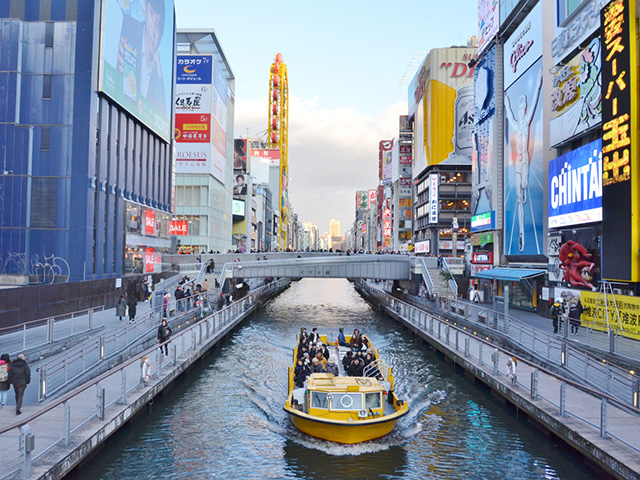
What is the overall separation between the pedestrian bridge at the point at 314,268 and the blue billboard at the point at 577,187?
2025 centimetres

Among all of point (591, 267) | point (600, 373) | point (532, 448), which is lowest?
point (532, 448)

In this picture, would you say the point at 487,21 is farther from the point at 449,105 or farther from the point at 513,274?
the point at 449,105

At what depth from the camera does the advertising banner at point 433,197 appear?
92.9 meters

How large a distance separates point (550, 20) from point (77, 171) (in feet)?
125

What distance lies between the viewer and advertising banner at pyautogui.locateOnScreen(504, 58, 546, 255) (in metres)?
41.7

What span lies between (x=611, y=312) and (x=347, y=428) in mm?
16299

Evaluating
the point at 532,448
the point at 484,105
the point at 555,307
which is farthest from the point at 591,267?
the point at 484,105

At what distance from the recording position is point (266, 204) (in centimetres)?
16925

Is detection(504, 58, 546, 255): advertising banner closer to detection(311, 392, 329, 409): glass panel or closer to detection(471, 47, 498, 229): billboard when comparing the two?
detection(471, 47, 498, 229): billboard

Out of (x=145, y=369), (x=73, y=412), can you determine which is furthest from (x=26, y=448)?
(x=145, y=369)

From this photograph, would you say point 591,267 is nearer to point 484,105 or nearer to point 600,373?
point 600,373

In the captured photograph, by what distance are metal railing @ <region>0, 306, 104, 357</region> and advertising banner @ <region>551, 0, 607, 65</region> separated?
32.0 meters

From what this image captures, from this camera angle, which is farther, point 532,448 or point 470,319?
point 470,319

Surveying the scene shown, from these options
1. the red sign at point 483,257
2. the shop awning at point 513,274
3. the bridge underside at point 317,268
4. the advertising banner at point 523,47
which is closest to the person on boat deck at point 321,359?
the shop awning at point 513,274
